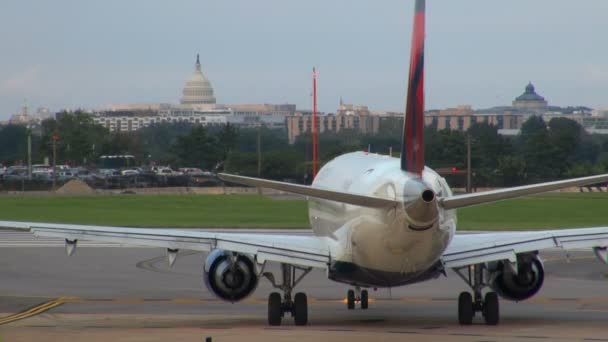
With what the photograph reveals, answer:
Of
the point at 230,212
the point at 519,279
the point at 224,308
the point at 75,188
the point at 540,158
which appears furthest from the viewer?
the point at 540,158

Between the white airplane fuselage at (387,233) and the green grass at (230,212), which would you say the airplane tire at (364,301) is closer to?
the white airplane fuselage at (387,233)

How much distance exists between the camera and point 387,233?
2584 centimetres

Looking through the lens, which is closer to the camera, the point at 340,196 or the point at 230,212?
the point at 340,196

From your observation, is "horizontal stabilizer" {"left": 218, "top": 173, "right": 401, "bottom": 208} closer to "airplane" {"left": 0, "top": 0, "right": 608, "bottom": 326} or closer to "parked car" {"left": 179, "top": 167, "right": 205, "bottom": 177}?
"airplane" {"left": 0, "top": 0, "right": 608, "bottom": 326}

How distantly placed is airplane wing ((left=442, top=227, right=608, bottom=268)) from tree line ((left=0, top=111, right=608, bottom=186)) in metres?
33.7

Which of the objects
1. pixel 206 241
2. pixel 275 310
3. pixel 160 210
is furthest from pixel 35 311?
pixel 160 210

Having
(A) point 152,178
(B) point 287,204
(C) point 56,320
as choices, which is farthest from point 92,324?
(A) point 152,178

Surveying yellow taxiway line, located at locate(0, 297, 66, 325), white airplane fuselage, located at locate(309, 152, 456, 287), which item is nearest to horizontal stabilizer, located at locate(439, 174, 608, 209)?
white airplane fuselage, located at locate(309, 152, 456, 287)

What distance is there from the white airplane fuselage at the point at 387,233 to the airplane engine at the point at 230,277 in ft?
6.05

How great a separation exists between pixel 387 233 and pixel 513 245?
12.7 ft

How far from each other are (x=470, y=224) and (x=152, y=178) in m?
66.1

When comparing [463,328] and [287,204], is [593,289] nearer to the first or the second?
[463,328]

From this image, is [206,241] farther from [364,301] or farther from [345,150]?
[345,150]

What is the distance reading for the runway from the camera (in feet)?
88.2
